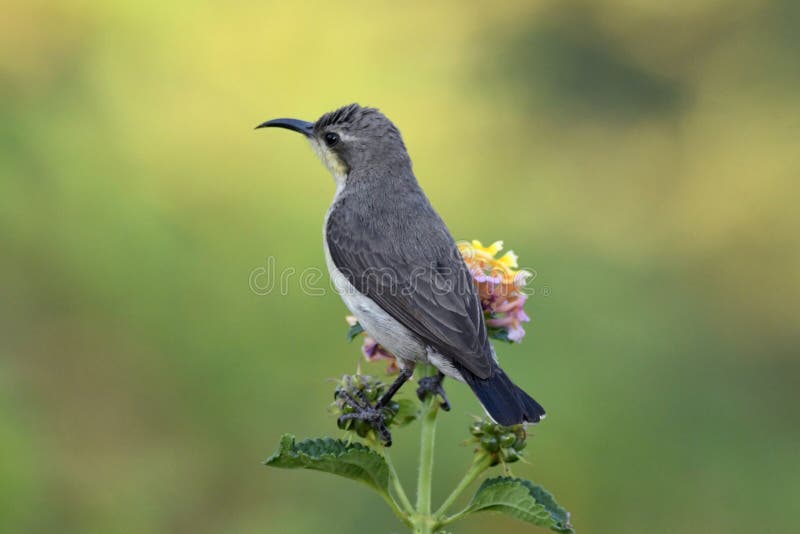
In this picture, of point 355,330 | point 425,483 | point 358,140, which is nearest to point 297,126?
point 358,140

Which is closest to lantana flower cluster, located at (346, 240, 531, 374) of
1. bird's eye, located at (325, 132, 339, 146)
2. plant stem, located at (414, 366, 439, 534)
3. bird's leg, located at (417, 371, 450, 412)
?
bird's leg, located at (417, 371, 450, 412)

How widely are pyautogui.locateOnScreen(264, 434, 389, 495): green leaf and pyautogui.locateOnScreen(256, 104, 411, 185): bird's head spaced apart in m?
1.77

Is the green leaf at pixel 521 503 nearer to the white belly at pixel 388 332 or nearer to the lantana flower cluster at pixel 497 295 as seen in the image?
the lantana flower cluster at pixel 497 295

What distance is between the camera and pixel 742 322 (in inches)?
253

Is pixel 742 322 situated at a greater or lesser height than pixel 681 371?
greater

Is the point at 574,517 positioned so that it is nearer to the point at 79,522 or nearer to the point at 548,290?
the point at 548,290

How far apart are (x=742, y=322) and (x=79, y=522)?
418 centimetres

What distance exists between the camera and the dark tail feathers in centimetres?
275

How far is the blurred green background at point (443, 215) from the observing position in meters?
4.64

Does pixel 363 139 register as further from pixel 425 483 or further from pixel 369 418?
→ pixel 425 483

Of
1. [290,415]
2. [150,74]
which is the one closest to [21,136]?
[150,74]

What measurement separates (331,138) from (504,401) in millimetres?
1638

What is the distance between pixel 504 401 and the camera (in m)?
2.89

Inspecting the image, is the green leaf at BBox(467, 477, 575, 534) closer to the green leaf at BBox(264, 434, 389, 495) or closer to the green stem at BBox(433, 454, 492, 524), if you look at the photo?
the green stem at BBox(433, 454, 492, 524)
